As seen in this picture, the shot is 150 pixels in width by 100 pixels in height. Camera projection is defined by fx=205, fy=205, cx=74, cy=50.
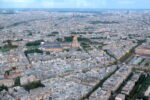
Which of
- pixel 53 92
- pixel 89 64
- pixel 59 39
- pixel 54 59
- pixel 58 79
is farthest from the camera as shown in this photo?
pixel 59 39

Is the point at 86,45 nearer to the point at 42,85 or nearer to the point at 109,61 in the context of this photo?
the point at 109,61

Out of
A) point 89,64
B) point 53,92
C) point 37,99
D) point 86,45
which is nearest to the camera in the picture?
point 37,99

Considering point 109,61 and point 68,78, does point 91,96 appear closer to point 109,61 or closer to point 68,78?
point 68,78

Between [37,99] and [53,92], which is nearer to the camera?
[37,99]

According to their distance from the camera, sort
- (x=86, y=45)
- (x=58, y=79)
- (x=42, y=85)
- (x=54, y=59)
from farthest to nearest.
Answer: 1. (x=86, y=45)
2. (x=54, y=59)
3. (x=58, y=79)
4. (x=42, y=85)

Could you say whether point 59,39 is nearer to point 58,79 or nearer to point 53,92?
point 58,79

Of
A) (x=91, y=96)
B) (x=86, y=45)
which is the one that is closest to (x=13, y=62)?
(x=91, y=96)

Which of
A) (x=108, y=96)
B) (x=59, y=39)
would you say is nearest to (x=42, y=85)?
(x=108, y=96)

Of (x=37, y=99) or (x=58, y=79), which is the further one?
(x=58, y=79)

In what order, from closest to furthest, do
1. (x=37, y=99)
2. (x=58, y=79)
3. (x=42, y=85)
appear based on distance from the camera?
(x=37, y=99), (x=42, y=85), (x=58, y=79)
